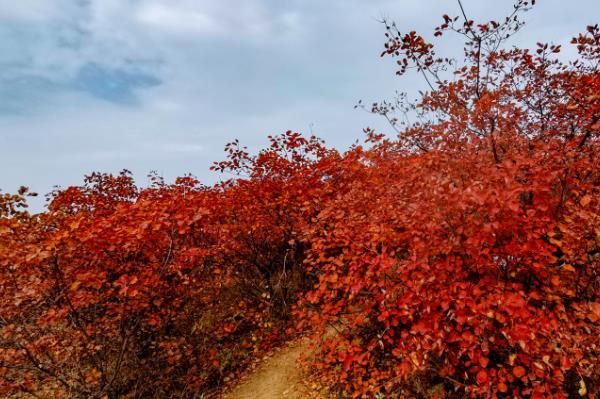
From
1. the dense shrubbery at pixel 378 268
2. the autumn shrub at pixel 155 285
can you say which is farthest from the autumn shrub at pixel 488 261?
the autumn shrub at pixel 155 285

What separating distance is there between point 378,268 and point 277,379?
4.39 m

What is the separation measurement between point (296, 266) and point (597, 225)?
30.6 feet

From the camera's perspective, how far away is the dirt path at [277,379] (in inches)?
329

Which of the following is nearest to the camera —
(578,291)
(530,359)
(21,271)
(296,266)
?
(530,359)

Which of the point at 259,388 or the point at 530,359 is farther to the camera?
the point at 259,388

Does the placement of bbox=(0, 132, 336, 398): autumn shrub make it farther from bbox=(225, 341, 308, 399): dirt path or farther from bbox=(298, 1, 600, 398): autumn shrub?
bbox=(298, 1, 600, 398): autumn shrub

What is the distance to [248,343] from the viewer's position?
10891 millimetres

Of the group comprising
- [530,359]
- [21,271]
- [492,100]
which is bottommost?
[530,359]

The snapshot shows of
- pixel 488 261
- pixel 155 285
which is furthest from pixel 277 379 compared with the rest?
pixel 488 261

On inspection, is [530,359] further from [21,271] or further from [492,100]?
[21,271]

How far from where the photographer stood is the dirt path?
27.4 feet

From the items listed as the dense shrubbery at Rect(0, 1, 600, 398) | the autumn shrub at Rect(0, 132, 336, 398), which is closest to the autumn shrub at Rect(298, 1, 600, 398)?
the dense shrubbery at Rect(0, 1, 600, 398)

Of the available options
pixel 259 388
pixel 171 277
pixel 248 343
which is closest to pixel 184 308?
pixel 171 277

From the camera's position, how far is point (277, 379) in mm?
8961
